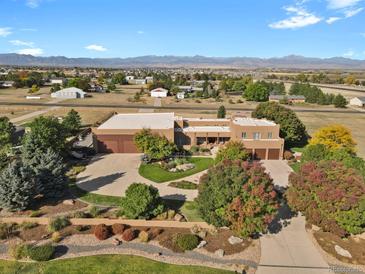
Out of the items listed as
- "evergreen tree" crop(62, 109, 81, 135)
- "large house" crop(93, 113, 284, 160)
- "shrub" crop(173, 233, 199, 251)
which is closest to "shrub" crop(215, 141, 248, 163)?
"large house" crop(93, 113, 284, 160)

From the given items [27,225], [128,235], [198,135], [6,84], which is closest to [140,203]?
[128,235]

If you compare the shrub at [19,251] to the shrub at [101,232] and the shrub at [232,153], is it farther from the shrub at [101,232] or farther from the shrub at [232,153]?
the shrub at [232,153]

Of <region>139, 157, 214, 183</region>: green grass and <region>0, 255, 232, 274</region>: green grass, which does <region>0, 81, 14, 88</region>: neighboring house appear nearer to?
<region>139, 157, 214, 183</region>: green grass

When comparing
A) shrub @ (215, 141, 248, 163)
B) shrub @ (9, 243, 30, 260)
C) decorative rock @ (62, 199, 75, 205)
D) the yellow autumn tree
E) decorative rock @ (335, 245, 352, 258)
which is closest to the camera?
shrub @ (9, 243, 30, 260)

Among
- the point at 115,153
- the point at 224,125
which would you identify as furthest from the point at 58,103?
the point at 224,125

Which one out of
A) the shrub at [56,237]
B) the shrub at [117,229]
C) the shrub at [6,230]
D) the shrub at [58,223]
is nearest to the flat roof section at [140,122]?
the shrub at [58,223]

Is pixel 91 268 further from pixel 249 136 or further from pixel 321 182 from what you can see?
pixel 249 136
